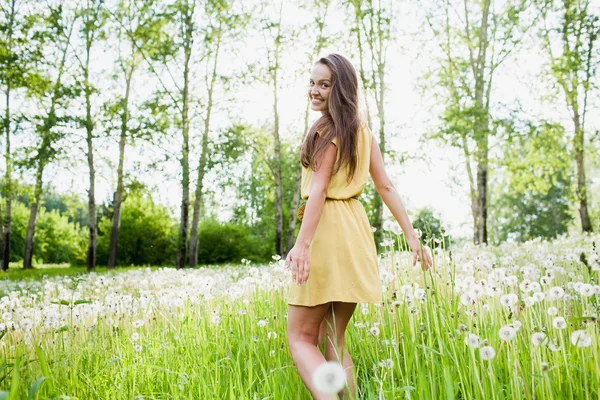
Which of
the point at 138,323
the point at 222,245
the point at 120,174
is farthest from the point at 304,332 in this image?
the point at 222,245

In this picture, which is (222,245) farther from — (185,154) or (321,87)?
(321,87)

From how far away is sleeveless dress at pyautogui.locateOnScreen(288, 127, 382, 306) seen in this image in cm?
275

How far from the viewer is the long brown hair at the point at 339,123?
2.85 metres

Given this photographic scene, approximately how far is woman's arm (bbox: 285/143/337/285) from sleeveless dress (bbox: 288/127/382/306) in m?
0.09

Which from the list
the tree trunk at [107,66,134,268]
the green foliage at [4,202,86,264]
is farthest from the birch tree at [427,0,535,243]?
the green foliage at [4,202,86,264]

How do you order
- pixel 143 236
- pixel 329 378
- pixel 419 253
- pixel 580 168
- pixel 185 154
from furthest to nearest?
pixel 143 236 < pixel 580 168 < pixel 185 154 < pixel 419 253 < pixel 329 378

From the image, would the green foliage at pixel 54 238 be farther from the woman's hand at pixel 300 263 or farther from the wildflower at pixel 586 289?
the wildflower at pixel 586 289

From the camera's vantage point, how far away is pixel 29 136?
1697 cm

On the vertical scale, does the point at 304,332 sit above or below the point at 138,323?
above

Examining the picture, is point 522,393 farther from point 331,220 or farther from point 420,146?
point 420,146

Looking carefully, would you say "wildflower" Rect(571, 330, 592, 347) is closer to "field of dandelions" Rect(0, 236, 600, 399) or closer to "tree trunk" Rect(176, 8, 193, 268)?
"field of dandelions" Rect(0, 236, 600, 399)

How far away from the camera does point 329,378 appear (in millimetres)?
2482

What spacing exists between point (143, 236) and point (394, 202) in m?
31.0

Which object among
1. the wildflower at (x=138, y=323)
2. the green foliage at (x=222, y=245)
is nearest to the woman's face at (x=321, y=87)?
the wildflower at (x=138, y=323)
